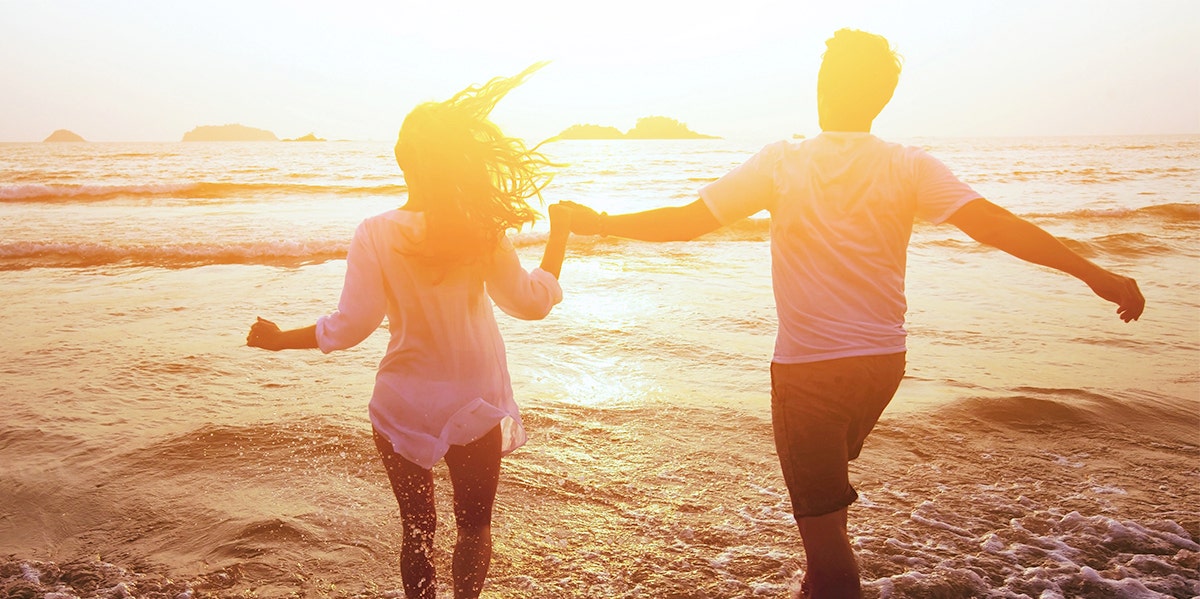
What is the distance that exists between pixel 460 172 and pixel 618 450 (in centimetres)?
297

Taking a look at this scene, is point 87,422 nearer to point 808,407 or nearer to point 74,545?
point 74,545

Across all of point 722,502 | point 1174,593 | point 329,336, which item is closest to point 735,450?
point 722,502

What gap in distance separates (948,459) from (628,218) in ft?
10.0

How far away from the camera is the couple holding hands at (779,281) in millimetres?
2639

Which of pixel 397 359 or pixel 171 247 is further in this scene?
pixel 171 247

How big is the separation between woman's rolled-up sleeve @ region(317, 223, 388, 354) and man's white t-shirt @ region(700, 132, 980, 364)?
1346mm

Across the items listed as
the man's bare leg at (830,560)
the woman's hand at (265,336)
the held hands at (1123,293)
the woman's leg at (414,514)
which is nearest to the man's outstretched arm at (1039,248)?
the held hands at (1123,293)

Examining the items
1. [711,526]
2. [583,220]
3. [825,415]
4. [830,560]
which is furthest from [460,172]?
[711,526]

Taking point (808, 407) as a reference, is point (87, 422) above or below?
below

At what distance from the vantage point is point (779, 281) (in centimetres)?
289

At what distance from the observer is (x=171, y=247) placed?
1345cm

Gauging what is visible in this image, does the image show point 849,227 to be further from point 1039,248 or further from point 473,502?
point 473,502

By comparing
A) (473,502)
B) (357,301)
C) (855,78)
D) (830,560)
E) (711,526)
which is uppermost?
(855,78)

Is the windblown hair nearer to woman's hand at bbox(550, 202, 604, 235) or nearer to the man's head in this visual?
woman's hand at bbox(550, 202, 604, 235)
